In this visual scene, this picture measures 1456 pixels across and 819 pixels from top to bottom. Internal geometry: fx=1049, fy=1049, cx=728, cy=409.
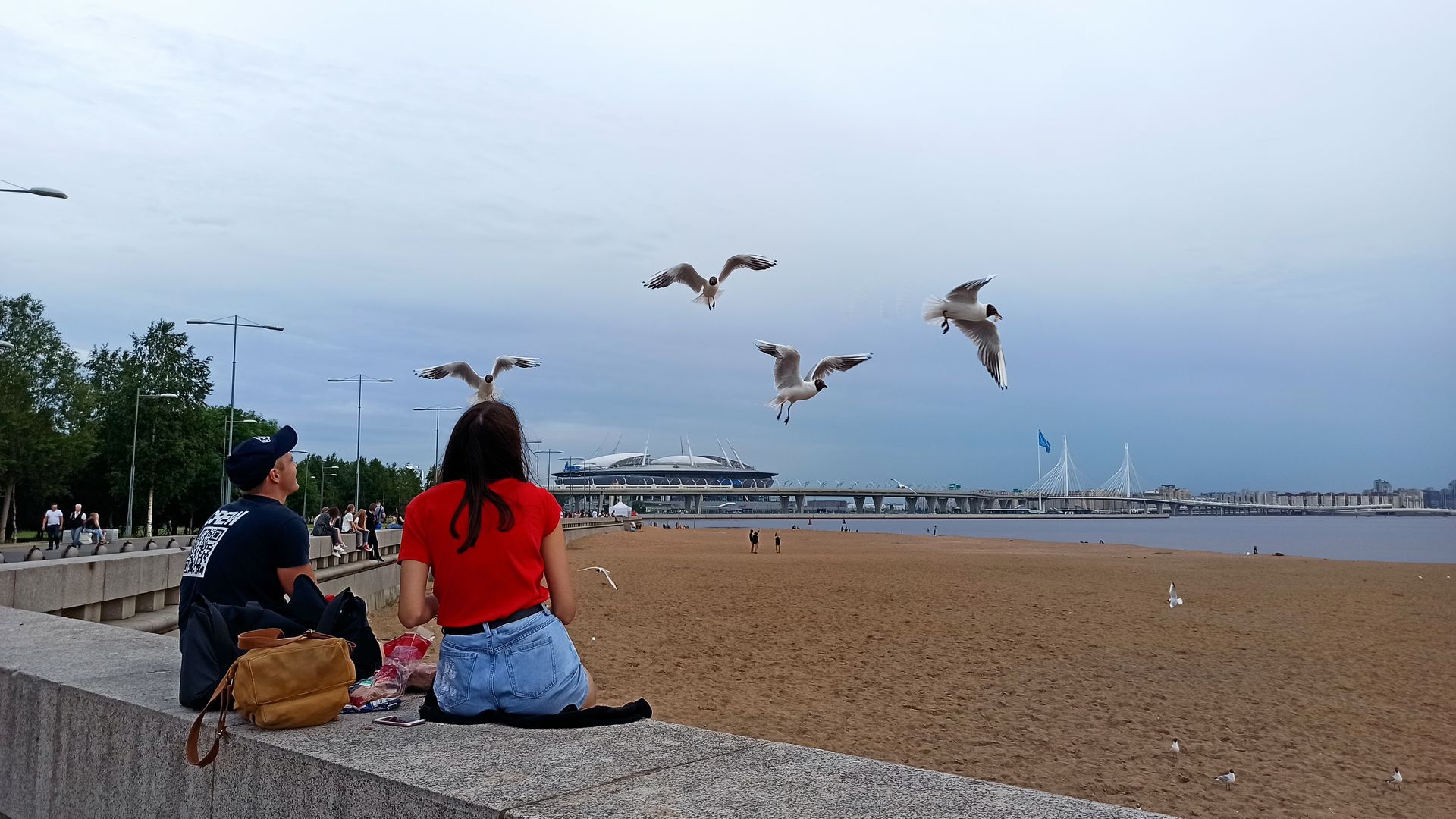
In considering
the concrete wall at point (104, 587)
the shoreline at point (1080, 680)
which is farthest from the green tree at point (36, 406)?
the concrete wall at point (104, 587)

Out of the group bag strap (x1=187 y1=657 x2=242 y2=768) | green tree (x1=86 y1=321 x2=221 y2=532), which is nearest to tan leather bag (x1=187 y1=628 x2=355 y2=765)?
bag strap (x1=187 y1=657 x2=242 y2=768)

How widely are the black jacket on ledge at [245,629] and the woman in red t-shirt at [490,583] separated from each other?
0.39 m

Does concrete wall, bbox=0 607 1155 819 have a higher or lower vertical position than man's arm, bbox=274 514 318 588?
lower

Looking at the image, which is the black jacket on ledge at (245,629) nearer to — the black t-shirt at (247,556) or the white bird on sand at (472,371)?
the black t-shirt at (247,556)

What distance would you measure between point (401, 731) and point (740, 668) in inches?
444

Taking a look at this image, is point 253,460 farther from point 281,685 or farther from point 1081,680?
point 1081,680

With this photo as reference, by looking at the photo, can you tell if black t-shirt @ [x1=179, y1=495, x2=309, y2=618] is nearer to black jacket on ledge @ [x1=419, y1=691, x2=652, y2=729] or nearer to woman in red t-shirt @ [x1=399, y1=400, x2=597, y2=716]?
woman in red t-shirt @ [x1=399, y1=400, x2=597, y2=716]

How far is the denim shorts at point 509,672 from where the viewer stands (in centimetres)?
405

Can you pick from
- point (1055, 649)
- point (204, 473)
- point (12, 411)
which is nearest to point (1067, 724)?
point (1055, 649)

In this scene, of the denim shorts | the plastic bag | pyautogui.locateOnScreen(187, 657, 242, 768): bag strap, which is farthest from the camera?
the plastic bag

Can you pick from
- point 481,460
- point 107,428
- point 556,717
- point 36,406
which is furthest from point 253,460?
point 107,428

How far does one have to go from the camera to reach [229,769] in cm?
354

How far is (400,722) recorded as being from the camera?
3.84 m

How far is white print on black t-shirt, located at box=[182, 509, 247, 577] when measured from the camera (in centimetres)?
468
